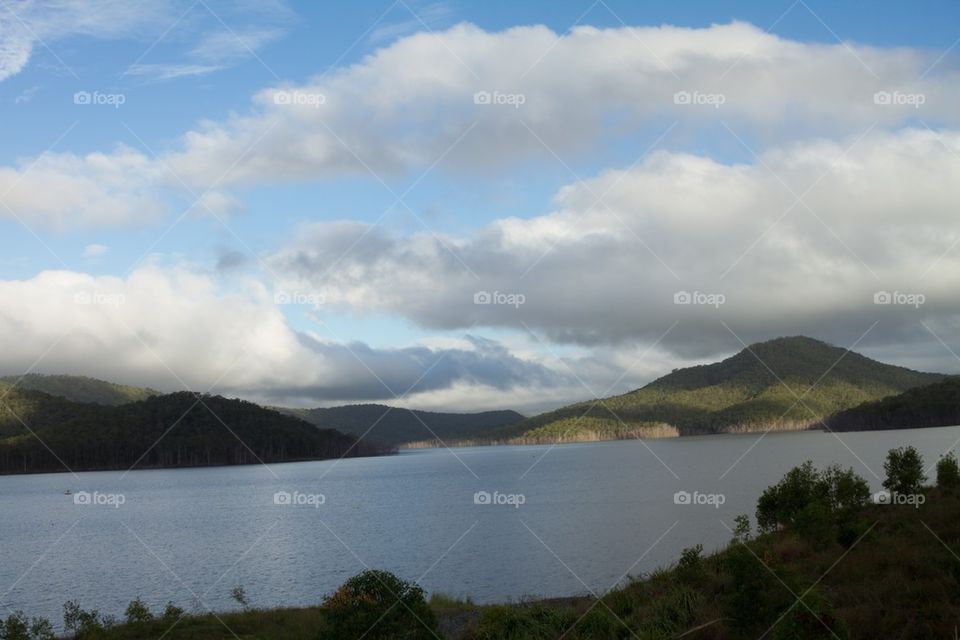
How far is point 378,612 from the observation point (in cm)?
1589

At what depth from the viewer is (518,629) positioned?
18375 mm

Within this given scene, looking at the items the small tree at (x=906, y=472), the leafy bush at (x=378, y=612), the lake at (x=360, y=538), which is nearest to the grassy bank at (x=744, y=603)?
the leafy bush at (x=378, y=612)

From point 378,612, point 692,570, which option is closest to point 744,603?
point 692,570

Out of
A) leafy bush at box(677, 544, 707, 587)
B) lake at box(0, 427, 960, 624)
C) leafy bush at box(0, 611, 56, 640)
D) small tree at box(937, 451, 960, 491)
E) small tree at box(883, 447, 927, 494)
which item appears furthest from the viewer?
lake at box(0, 427, 960, 624)

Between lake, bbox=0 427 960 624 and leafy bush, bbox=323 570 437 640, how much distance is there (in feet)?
56.5

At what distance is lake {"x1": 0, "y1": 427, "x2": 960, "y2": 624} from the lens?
37.9 meters

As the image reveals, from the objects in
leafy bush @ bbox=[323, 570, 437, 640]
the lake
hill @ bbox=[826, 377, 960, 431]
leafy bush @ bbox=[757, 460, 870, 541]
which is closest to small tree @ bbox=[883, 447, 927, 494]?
leafy bush @ bbox=[757, 460, 870, 541]

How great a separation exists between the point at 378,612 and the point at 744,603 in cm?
756

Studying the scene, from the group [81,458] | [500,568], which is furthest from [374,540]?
[81,458]

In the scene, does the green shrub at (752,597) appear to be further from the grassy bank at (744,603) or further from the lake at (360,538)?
the lake at (360,538)

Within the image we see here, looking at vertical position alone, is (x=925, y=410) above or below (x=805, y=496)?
above

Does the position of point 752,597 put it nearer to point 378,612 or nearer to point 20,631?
point 378,612

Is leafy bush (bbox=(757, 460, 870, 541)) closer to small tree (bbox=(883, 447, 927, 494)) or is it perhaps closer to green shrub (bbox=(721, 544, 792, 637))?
small tree (bbox=(883, 447, 927, 494))

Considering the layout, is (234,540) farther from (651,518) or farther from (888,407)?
(888,407)
